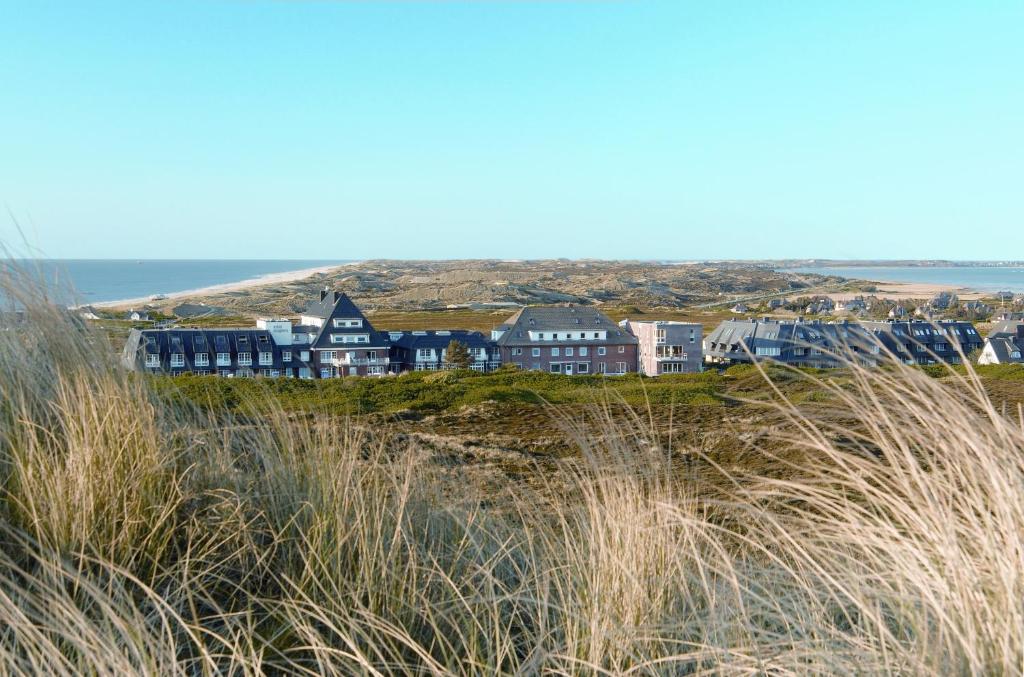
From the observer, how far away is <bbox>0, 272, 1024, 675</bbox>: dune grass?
1.49 metres

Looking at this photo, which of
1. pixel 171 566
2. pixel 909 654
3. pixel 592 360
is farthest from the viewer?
pixel 592 360

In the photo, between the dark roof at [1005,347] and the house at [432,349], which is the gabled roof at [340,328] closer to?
the house at [432,349]

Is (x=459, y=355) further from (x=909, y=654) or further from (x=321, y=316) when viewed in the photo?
(x=909, y=654)

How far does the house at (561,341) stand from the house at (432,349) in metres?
1.14

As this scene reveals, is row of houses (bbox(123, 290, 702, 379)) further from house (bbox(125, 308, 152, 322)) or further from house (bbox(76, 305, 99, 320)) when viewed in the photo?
house (bbox(76, 305, 99, 320))

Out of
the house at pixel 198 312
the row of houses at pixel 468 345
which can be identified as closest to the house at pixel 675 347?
the row of houses at pixel 468 345

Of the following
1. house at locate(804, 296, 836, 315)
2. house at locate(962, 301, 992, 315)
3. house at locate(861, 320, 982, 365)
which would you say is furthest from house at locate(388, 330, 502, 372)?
house at locate(861, 320, 982, 365)

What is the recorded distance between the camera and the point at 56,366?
2939mm

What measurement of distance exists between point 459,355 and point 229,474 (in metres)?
25.5

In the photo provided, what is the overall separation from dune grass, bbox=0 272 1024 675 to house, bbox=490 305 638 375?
30.8 metres

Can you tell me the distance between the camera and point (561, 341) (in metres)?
34.1

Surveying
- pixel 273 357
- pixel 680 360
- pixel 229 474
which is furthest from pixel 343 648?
pixel 680 360

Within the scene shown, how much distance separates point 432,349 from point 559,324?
613cm

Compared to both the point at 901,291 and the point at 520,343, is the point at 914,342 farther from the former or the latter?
the point at 901,291
